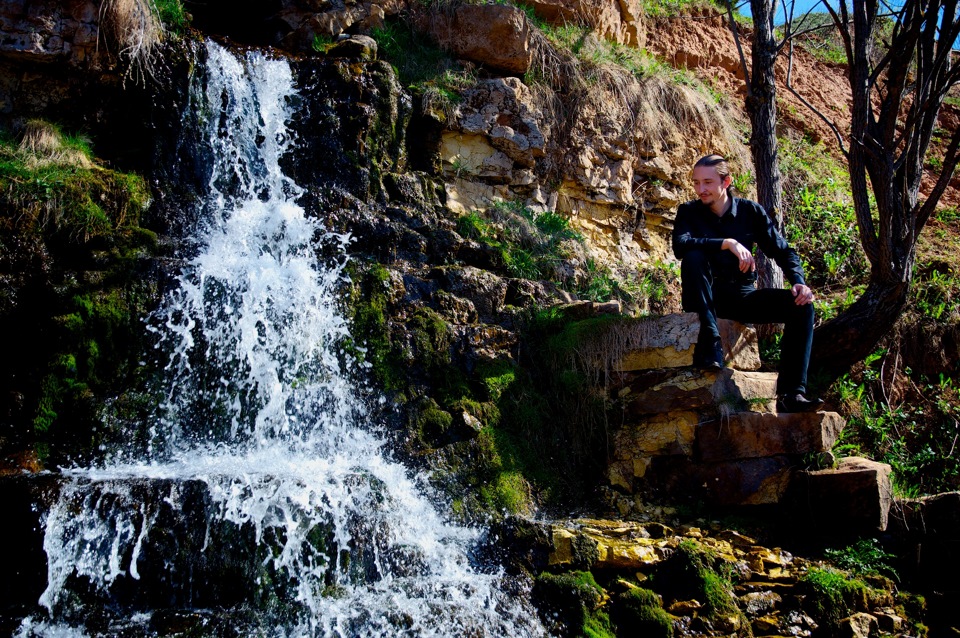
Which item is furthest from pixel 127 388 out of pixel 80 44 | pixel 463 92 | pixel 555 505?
pixel 463 92

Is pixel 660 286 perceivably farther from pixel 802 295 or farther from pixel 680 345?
pixel 802 295

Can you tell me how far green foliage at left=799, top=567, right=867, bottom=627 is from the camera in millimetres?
4137

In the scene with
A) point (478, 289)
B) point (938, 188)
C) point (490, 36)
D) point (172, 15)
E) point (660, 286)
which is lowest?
point (478, 289)

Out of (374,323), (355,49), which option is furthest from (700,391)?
(355,49)

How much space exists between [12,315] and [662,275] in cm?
646

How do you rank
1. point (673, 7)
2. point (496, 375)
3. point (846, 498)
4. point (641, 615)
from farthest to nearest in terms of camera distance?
point (673, 7), point (496, 375), point (846, 498), point (641, 615)

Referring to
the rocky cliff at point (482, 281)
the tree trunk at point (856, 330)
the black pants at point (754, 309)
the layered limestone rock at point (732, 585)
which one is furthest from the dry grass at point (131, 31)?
the tree trunk at point (856, 330)

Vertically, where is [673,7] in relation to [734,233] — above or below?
above

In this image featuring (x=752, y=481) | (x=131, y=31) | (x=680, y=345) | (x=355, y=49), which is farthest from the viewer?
(x=355, y=49)

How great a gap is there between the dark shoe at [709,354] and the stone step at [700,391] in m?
0.22

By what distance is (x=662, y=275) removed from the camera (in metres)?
8.82

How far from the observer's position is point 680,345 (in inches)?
207

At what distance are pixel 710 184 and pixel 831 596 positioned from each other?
2.65 meters

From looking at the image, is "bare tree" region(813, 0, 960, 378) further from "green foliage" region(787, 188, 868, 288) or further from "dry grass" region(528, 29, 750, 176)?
"dry grass" region(528, 29, 750, 176)
